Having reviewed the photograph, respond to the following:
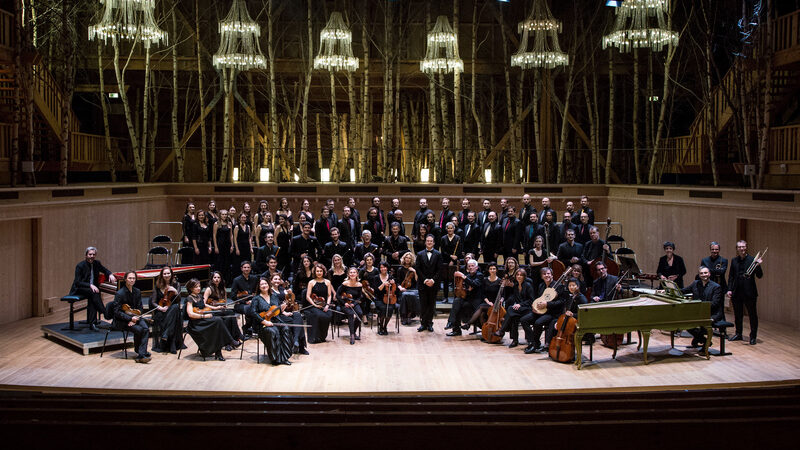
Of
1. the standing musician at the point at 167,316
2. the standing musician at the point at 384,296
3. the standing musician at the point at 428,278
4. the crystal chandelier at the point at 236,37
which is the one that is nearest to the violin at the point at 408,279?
the standing musician at the point at 428,278

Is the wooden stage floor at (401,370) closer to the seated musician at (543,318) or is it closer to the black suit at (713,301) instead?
the seated musician at (543,318)

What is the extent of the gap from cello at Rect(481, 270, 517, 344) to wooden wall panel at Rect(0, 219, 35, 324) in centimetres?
718

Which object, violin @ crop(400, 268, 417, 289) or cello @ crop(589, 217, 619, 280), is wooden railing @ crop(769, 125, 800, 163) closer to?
cello @ crop(589, 217, 619, 280)

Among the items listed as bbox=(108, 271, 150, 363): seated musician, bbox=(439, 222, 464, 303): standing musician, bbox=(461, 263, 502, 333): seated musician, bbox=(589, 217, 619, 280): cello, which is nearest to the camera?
bbox=(108, 271, 150, 363): seated musician

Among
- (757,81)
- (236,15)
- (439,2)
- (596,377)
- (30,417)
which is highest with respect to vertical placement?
(439,2)

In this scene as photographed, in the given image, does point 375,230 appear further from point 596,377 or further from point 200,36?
point 200,36

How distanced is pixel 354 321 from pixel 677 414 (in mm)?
5991

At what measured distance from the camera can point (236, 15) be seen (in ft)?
45.4

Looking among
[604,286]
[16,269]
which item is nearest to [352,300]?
[604,286]

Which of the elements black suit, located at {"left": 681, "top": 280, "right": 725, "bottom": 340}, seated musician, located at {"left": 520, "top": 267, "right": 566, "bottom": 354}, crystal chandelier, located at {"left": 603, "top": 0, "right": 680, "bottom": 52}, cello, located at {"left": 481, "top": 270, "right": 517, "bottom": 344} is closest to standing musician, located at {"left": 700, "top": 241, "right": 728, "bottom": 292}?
black suit, located at {"left": 681, "top": 280, "right": 725, "bottom": 340}

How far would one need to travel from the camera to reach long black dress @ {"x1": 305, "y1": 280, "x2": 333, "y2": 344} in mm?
10484

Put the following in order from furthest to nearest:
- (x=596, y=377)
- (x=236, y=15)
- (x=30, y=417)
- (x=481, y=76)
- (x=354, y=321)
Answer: (x=481, y=76)
(x=236, y=15)
(x=354, y=321)
(x=596, y=377)
(x=30, y=417)

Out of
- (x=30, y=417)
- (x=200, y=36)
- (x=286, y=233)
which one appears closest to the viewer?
(x=30, y=417)

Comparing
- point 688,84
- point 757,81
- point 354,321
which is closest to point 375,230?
point 354,321
